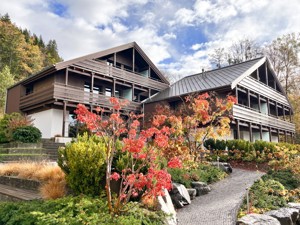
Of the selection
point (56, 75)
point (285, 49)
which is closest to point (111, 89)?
point (56, 75)

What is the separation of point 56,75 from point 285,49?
27.9 m

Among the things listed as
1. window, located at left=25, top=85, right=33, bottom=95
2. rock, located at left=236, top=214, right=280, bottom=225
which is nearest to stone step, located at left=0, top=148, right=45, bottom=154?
window, located at left=25, top=85, right=33, bottom=95

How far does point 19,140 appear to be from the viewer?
46.2 ft

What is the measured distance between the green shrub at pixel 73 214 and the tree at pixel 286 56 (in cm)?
3293

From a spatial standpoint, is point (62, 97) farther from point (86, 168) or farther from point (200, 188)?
point (86, 168)

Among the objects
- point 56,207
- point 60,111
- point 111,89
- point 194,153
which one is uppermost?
point 111,89

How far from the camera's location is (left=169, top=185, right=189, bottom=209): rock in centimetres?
653

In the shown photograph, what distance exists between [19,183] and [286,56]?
110 feet

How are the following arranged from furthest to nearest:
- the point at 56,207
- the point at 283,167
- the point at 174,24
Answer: the point at 174,24 < the point at 283,167 < the point at 56,207

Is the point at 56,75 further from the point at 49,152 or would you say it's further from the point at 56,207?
the point at 56,207

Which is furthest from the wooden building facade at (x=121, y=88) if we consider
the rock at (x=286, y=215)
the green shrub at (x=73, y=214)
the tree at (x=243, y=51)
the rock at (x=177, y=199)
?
the green shrub at (x=73, y=214)

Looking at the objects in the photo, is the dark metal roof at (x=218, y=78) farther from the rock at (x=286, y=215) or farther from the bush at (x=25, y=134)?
the rock at (x=286, y=215)

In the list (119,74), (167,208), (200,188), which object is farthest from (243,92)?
(167,208)

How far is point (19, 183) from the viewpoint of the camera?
7578 millimetres
